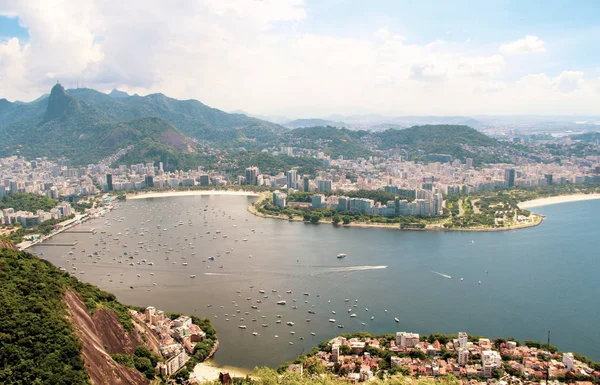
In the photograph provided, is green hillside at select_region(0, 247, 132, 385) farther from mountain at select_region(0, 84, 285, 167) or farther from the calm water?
mountain at select_region(0, 84, 285, 167)

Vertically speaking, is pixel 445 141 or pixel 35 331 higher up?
pixel 445 141

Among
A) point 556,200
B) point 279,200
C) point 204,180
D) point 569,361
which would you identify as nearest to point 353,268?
point 569,361

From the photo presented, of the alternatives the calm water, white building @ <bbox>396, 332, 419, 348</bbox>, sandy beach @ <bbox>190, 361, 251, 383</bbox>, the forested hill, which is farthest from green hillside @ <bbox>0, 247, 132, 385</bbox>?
the forested hill

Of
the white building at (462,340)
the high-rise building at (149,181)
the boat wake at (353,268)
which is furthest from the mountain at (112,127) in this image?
the white building at (462,340)

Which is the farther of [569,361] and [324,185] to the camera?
[324,185]

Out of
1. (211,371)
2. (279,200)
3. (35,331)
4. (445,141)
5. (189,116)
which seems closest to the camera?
(35,331)

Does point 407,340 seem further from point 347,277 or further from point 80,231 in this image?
point 80,231

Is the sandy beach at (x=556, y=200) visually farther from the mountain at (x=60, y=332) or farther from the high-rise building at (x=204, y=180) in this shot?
the mountain at (x=60, y=332)
